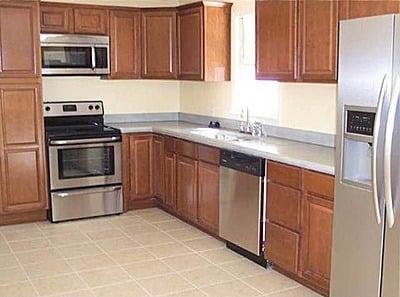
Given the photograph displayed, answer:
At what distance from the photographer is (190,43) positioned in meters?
5.53

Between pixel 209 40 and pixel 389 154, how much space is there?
117 inches

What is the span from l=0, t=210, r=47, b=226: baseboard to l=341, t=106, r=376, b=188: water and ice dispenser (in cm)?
347

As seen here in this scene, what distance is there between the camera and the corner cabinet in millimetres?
3406

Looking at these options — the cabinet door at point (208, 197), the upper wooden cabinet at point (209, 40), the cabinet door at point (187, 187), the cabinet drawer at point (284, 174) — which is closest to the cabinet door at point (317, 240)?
the cabinet drawer at point (284, 174)

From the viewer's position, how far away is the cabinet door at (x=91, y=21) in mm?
5508

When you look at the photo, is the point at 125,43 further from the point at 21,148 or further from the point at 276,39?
the point at 276,39

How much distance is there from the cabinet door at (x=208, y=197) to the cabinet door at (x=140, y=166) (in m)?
1.03

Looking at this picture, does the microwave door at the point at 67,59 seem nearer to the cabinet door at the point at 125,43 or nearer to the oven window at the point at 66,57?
the oven window at the point at 66,57

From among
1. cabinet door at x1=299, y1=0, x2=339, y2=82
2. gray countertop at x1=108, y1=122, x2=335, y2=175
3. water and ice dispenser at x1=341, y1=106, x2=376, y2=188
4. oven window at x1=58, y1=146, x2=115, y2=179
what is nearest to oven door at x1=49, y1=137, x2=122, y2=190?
oven window at x1=58, y1=146, x2=115, y2=179

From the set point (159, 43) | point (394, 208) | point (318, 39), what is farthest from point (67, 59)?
point (394, 208)

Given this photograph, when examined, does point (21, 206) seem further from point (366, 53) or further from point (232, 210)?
point (366, 53)

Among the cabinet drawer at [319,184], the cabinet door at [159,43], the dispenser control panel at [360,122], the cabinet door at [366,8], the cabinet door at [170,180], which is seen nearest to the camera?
the dispenser control panel at [360,122]

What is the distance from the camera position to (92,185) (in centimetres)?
546

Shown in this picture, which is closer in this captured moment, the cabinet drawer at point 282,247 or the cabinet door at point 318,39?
the cabinet door at point 318,39
